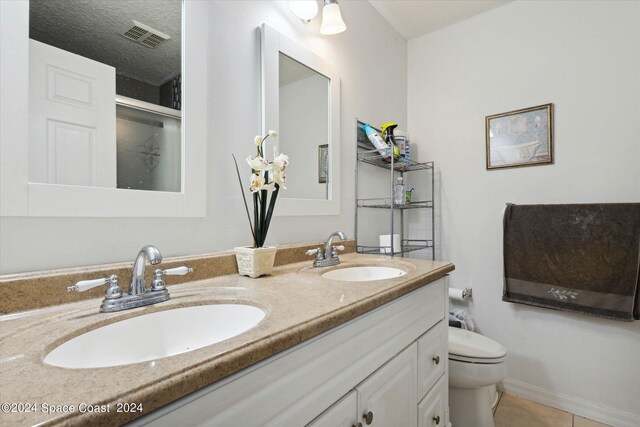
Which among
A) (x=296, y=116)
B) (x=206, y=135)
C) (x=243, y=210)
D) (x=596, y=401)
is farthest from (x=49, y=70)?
(x=596, y=401)

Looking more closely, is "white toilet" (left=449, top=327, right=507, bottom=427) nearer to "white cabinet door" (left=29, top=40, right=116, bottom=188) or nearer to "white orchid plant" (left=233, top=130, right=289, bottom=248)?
"white orchid plant" (left=233, top=130, right=289, bottom=248)

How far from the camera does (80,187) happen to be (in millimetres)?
748

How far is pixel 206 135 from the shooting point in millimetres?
995

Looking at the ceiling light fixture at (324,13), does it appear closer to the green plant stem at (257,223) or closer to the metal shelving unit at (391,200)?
the metal shelving unit at (391,200)

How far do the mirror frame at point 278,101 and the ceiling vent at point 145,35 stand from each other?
0.37 m

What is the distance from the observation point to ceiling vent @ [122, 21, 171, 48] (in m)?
0.86

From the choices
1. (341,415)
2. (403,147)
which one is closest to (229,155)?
(341,415)

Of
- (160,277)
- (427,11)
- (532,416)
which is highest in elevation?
(427,11)

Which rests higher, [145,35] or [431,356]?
[145,35]

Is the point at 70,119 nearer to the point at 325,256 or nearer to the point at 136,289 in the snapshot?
the point at 136,289

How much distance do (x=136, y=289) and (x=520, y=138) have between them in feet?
6.75

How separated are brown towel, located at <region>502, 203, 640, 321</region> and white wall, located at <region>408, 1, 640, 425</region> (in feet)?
0.31

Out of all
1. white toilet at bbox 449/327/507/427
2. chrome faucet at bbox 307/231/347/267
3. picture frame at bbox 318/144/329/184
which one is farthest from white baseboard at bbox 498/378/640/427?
picture frame at bbox 318/144/329/184

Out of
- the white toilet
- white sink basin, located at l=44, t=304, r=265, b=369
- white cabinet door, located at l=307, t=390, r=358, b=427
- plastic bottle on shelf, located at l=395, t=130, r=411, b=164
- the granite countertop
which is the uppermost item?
plastic bottle on shelf, located at l=395, t=130, r=411, b=164
